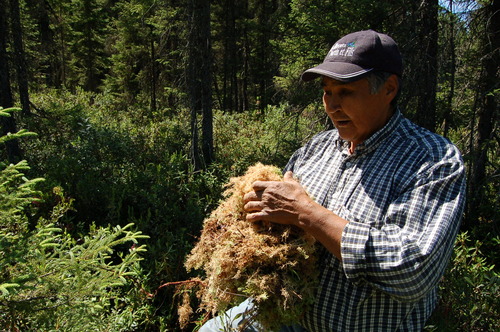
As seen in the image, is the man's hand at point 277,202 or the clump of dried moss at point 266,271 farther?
the man's hand at point 277,202

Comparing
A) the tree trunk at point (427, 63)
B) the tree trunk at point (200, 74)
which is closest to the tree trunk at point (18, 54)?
the tree trunk at point (200, 74)

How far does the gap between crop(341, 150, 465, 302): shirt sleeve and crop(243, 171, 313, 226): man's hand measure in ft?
0.84

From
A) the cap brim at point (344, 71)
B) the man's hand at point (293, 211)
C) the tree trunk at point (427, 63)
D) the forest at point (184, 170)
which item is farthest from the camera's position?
the tree trunk at point (427, 63)

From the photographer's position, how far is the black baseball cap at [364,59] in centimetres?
187

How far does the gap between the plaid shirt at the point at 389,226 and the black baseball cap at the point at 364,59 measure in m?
0.34

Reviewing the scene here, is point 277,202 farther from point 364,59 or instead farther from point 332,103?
point 364,59

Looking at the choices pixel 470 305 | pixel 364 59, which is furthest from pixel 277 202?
pixel 470 305

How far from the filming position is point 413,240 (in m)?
1.56

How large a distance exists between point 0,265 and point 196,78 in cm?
623

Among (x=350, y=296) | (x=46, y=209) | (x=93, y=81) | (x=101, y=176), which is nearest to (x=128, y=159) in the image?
(x=101, y=176)

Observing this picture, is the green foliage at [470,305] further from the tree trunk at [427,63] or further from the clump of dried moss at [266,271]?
the tree trunk at [427,63]

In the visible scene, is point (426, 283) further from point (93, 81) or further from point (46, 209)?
point (93, 81)

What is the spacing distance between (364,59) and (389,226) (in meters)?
0.92

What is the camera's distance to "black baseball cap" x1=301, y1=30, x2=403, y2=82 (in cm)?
187
